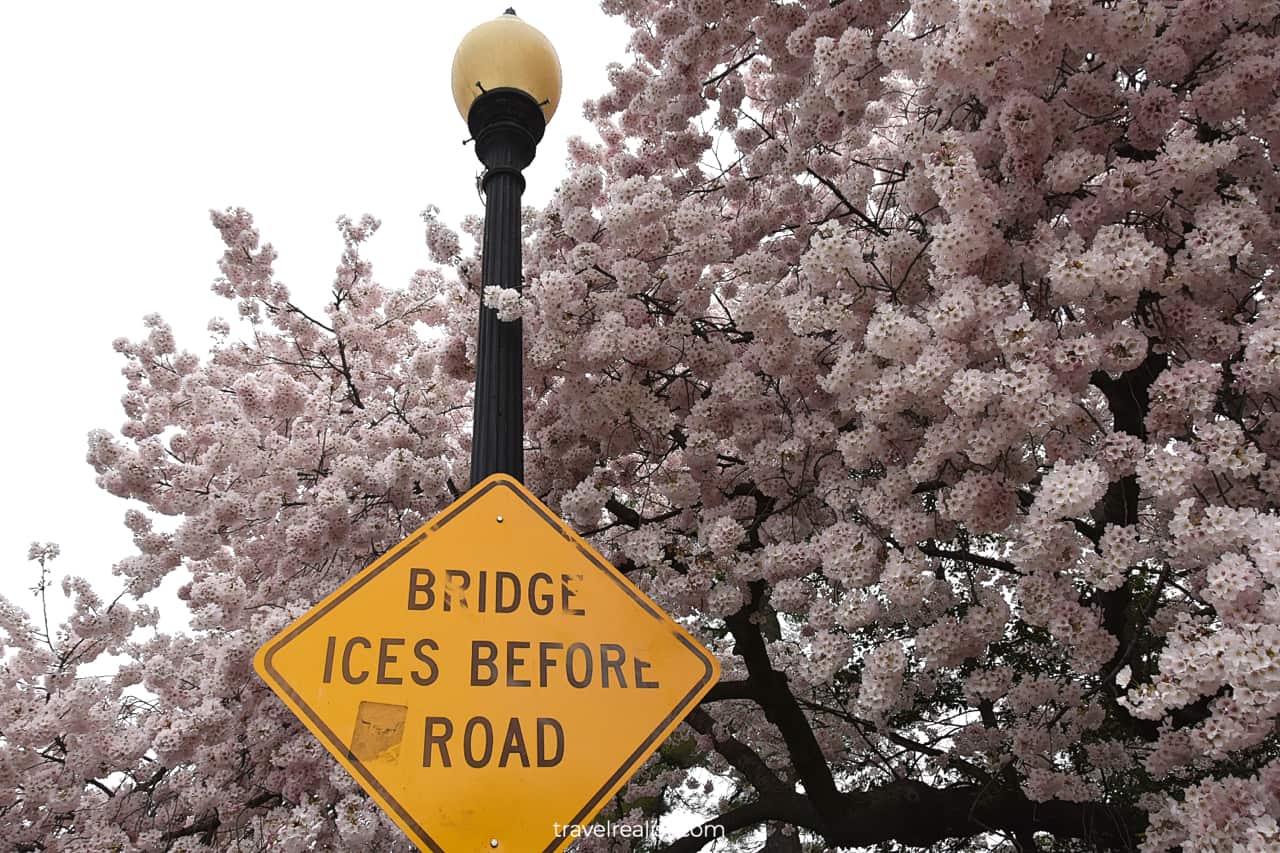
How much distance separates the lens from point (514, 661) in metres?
2.22

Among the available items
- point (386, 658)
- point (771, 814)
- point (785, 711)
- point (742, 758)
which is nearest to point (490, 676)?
point (386, 658)

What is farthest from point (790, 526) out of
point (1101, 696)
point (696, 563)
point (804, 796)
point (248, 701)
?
point (248, 701)

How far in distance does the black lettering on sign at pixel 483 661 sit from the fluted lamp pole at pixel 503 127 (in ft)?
3.03

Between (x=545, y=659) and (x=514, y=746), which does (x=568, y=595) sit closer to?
(x=545, y=659)

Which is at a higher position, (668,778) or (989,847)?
(668,778)

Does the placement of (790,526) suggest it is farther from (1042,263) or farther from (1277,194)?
(1277,194)

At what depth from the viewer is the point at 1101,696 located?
4559 mm

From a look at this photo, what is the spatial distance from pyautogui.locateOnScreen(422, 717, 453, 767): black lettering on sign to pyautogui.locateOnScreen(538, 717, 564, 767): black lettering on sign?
22cm

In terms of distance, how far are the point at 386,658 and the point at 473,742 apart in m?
0.31

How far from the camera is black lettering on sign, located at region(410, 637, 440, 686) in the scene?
2135 mm

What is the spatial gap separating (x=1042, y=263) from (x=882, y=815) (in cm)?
370

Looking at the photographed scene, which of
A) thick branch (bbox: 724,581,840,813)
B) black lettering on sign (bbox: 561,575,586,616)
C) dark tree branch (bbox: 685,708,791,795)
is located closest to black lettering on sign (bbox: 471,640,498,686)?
black lettering on sign (bbox: 561,575,586,616)

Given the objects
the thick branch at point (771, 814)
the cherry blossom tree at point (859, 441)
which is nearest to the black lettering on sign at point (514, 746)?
the cherry blossom tree at point (859, 441)

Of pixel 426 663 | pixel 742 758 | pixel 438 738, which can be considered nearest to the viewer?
pixel 438 738
